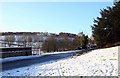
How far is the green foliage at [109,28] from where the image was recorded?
141 feet

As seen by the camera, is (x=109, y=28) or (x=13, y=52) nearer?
(x=13, y=52)

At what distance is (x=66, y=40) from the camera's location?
7106 centimetres

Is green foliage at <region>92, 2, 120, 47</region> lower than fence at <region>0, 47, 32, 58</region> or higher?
higher

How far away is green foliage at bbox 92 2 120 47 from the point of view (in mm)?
42844

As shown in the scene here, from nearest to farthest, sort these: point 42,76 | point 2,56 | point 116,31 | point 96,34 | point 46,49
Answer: point 42,76 → point 2,56 → point 116,31 → point 96,34 → point 46,49

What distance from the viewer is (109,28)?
4497cm

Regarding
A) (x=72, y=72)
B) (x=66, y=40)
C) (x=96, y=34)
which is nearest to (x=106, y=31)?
(x=96, y=34)

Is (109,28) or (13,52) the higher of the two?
(109,28)

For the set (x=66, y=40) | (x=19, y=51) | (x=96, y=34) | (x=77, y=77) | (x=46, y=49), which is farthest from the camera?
(x=66, y=40)

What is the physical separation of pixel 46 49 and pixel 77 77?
1998 inches

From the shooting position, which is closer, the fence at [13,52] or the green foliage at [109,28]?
the fence at [13,52]

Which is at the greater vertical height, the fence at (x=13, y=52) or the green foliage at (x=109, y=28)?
the green foliage at (x=109, y=28)

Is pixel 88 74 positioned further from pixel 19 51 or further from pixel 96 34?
pixel 96 34

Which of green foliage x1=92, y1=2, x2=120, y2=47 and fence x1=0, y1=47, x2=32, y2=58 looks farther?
green foliage x1=92, y1=2, x2=120, y2=47
